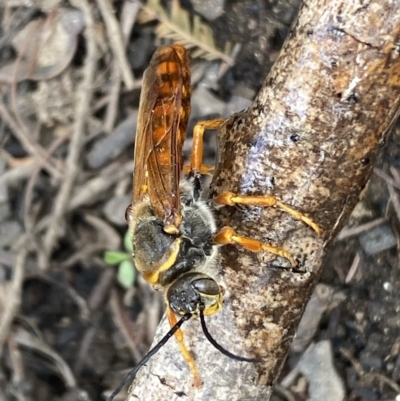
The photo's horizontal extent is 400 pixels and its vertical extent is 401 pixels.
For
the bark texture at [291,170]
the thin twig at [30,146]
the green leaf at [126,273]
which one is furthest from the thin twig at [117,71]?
the bark texture at [291,170]

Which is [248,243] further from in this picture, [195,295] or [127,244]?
[127,244]

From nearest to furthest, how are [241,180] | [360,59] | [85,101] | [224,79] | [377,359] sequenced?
[360,59], [241,180], [377,359], [224,79], [85,101]

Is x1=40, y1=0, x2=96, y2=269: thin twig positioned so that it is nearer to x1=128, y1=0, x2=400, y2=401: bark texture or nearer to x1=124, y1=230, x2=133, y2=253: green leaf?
x1=124, y1=230, x2=133, y2=253: green leaf

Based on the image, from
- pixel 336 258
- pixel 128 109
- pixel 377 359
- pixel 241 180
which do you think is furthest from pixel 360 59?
pixel 128 109

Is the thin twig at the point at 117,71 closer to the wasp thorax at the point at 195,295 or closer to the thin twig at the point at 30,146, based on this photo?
the thin twig at the point at 30,146

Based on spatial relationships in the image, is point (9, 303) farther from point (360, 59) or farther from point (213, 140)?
point (360, 59)

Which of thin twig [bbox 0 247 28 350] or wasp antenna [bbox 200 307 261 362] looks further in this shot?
thin twig [bbox 0 247 28 350]

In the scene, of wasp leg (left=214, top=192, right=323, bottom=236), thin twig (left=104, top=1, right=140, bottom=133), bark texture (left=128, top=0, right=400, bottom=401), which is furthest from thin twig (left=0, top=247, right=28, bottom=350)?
wasp leg (left=214, top=192, right=323, bottom=236)

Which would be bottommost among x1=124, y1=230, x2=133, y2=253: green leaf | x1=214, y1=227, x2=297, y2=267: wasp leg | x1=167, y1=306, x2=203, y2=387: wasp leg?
x1=124, y1=230, x2=133, y2=253: green leaf

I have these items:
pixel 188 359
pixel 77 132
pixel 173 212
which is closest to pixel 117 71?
pixel 77 132
